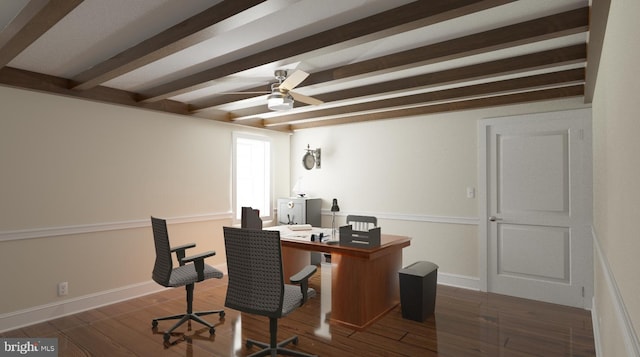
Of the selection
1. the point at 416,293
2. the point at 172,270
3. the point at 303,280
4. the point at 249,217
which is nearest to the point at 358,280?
the point at 416,293

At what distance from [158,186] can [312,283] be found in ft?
7.96

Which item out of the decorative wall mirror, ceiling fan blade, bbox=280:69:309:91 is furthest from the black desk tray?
the decorative wall mirror

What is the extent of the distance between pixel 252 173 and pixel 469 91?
3550 millimetres

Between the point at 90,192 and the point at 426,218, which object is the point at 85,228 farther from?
the point at 426,218

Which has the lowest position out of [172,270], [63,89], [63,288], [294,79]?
[63,288]

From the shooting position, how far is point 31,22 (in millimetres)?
2088

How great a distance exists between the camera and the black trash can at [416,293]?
11.4 ft

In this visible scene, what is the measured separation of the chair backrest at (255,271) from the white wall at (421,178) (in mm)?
3112

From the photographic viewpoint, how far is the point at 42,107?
3529 millimetres

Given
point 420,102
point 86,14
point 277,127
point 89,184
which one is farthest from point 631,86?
point 277,127

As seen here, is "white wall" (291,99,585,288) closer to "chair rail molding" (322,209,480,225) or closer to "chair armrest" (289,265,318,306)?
"chair rail molding" (322,209,480,225)
